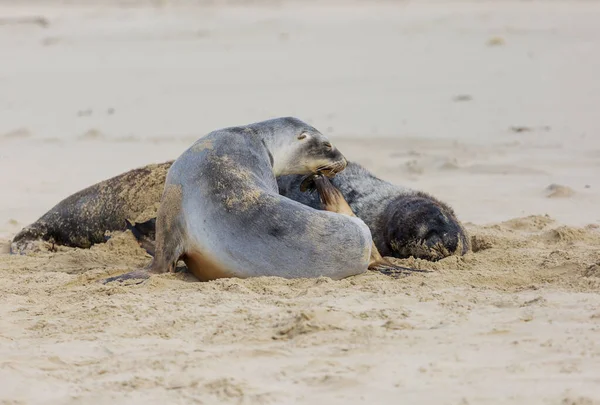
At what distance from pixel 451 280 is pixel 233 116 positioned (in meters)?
7.11

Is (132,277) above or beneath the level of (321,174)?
beneath

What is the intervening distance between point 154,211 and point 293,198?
38.2 inches

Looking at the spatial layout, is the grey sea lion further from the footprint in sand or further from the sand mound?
the footprint in sand

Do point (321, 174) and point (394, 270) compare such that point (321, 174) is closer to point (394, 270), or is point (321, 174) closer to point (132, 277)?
point (394, 270)

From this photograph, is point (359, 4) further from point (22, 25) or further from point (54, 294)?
point (54, 294)

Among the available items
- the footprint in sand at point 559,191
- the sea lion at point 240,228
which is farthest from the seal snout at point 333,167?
the footprint in sand at point 559,191

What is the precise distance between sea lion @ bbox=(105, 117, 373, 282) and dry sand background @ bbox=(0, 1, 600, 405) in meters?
0.16

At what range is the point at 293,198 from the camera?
631cm

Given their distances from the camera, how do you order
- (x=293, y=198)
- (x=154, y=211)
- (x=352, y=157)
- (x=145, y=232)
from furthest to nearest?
1. (x=352, y=157)
2. (x=154, y=211)
3. (x=293, y=198)
4. (x=145, y=232)

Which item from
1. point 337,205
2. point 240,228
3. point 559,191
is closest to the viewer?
point 240,228

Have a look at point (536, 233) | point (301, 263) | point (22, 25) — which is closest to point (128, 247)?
point (301, 263)

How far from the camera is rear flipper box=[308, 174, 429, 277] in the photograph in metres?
5.38

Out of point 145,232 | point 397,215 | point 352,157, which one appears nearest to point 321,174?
point 397,215

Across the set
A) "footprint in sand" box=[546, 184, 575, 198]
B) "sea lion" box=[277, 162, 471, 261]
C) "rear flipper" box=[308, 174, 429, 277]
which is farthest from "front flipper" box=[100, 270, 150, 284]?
"footprint in sand" box=[546, 184, 575, 198]
